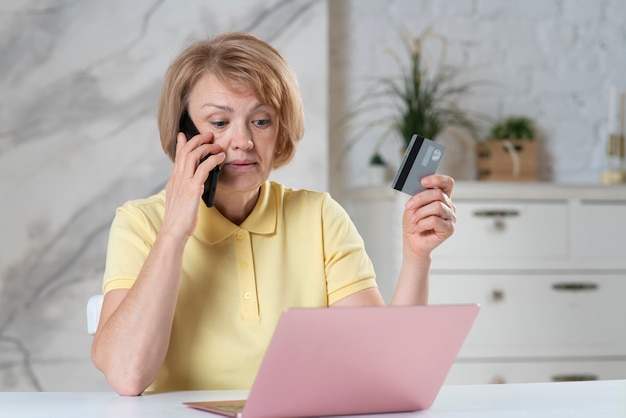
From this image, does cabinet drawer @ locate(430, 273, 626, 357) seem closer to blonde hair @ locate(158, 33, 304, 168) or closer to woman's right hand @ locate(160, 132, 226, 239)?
blonde hair @ locate(158, 33, 304, 168)

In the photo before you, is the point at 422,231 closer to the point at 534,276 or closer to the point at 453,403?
the point at 453,403

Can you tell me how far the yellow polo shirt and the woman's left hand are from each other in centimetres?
19

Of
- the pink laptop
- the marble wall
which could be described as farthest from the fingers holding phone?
the marble wall

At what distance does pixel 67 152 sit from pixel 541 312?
1.64 meters

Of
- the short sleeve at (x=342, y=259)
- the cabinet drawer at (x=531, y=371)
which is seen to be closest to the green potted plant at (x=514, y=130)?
the cabinet drawer at (x=531, y=371)

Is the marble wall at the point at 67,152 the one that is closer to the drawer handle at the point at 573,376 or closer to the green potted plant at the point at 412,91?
the green potted plant at the point at 412,91

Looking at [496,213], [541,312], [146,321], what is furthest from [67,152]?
[146,321]

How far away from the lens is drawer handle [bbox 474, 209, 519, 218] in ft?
9.83

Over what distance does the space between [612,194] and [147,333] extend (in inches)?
83.4

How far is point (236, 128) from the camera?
5.23 ft

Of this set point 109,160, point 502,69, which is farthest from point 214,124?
point 502,69

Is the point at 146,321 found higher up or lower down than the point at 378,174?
lower down

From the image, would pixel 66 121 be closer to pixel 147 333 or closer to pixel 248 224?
pixel 248 224

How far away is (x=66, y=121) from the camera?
118 inches
